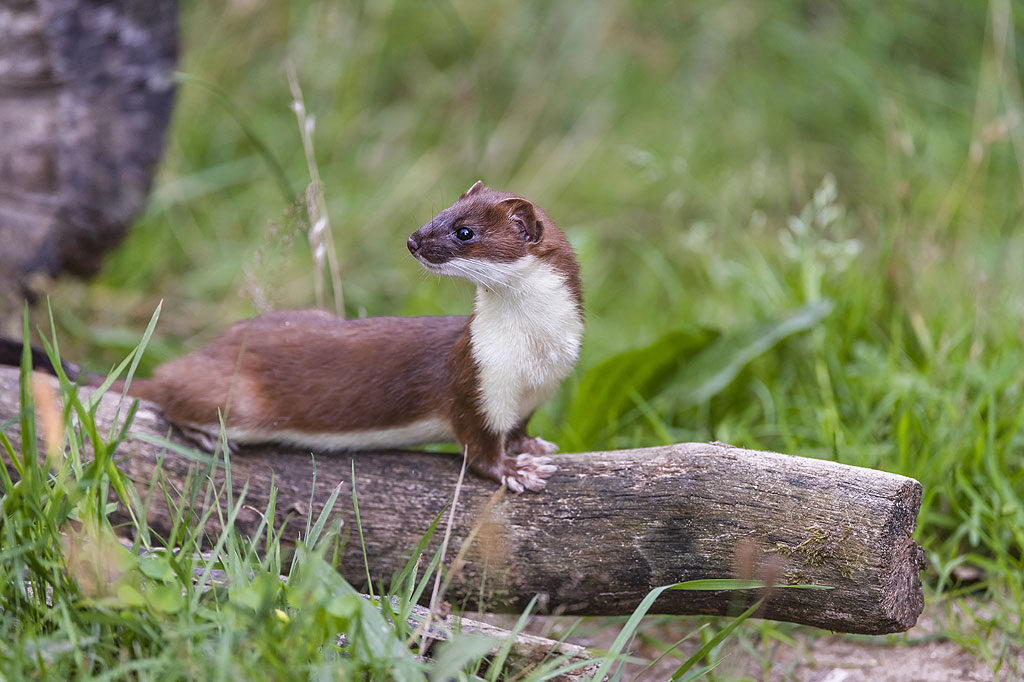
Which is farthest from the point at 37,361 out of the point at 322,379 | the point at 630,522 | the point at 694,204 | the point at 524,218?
the point at 694,204

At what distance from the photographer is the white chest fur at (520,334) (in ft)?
9.81

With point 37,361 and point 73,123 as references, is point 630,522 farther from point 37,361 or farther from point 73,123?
point 73,123

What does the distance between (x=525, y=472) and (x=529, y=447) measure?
0.30 m

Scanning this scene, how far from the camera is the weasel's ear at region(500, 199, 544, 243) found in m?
2.94

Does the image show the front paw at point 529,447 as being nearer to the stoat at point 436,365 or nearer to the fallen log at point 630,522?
the stoat at point 436,365

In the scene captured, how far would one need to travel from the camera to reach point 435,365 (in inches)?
125

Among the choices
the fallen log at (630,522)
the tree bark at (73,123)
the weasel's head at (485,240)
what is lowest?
the fallen log at (630,522)

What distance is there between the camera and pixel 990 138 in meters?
4.38

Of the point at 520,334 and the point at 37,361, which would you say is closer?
the point at 520,334

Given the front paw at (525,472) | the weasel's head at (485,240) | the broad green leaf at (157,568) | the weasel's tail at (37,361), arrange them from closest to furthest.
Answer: the broad green leaf at (157,568) < the weasel's head at (485,240) < the front paw at (525,472) < the weasel's tail at (37,361)

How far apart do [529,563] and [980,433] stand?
180cm

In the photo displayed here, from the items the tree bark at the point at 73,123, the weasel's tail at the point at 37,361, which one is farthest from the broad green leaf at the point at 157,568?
the tree bark at the point at 73,123

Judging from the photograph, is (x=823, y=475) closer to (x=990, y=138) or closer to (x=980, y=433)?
(x=980, y=433)

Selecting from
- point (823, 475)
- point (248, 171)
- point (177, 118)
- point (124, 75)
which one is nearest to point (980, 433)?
point (823, 475)
